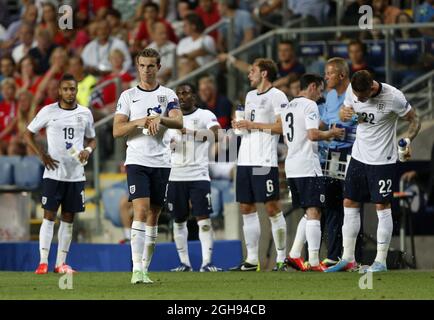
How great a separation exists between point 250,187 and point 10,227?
14.4 feet

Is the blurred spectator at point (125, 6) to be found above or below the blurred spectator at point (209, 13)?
above

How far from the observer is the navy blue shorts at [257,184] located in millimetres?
15859

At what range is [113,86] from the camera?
2139 centimetres

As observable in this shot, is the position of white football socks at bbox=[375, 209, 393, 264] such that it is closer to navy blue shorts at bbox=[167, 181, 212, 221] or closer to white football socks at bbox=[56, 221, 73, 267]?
navy blue shorts at bbox=[167, 181, 212, 221]

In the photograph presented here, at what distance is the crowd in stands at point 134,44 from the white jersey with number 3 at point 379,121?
3.73 metres

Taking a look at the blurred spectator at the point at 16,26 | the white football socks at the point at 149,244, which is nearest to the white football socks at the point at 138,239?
the white football socks at the point at 149,244

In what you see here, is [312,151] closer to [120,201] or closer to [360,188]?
[360,188]

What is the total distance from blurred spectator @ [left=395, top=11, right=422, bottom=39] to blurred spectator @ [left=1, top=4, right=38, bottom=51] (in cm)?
768

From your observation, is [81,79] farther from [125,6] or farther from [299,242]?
[299,242]

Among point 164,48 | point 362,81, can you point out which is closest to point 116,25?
point 164,48

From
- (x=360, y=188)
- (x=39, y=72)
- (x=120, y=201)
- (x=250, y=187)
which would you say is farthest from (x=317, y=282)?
(x=39, y=72)

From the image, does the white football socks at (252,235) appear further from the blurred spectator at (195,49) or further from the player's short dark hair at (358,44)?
the blurred spectator at (195,49)

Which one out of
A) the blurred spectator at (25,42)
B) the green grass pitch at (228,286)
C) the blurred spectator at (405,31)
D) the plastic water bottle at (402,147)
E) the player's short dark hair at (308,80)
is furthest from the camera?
the blurred spectator at (25,42)

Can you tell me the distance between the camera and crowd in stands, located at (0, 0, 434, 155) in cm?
1952
